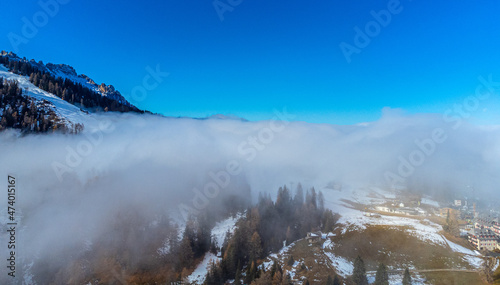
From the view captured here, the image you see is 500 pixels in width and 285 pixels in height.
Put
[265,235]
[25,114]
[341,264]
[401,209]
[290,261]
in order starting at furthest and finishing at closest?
[401,209], [25,114], [265,235], [290,261], [341,264]

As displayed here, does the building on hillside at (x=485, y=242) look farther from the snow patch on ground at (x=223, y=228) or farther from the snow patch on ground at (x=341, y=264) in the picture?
the snow patch on ground at (x=223, y=228)

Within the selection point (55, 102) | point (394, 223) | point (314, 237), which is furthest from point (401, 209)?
point (55, 102)

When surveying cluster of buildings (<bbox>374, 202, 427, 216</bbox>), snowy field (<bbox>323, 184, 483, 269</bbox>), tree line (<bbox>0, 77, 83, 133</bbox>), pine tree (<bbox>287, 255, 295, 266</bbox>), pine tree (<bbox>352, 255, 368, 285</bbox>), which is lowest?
pine tree (<bbox>287, 255, 295, 266</bbox>)

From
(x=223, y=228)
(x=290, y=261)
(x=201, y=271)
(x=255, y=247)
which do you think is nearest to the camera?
(x=290, y=261)

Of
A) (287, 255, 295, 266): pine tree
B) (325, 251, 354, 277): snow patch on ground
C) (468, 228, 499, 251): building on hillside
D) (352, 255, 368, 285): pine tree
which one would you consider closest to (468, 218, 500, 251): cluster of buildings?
(468, 228, 499, 251): building on hillside

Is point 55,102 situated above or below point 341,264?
above

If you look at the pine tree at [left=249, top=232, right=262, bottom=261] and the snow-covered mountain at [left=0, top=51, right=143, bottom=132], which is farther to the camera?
the snow-covered mountain at [left=0, top=51, right=143, bottom=132]

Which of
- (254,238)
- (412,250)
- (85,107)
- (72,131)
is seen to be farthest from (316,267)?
(85,107)

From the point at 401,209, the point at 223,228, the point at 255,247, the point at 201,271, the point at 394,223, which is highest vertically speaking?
the point at 401,209

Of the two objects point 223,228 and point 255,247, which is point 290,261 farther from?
point 223,228

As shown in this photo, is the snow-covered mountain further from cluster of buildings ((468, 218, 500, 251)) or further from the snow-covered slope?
cluster of buildings ((468, 218, 500, 251))

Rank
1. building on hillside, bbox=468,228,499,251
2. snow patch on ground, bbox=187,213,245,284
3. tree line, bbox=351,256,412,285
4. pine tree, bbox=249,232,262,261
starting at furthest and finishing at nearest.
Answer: pine tree, bbox=249,232,262,261 → building on hillside, bbox=468,228,499,251 → snow patch on ground, bbox=187,213,245,284 → tree line, bbox=351,256,412,285
